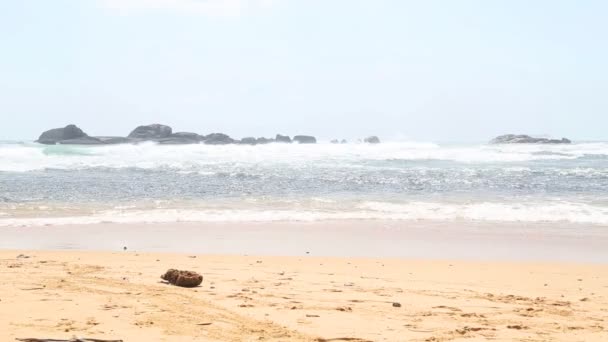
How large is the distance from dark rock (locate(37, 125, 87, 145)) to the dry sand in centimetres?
6797

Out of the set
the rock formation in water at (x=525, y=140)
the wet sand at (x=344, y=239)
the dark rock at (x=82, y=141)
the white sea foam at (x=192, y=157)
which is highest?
the rock formation in water at (x=525, y=140)

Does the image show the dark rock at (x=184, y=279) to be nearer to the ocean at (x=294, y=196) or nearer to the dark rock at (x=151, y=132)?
the ocean at (x=294, y=196)

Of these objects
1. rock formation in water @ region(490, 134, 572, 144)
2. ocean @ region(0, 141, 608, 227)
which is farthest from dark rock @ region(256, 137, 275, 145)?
ocean @ region(0, 141, 608, 227)

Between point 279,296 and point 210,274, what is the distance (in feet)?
4.94

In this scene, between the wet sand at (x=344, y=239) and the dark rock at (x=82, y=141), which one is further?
the dark rock at (x=82, y=141)

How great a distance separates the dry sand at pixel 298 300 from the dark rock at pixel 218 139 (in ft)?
226

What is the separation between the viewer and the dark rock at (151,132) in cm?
7588

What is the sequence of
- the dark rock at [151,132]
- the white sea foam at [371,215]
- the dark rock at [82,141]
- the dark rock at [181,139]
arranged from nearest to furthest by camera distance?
the white sea foam at [371,215], the dark rock at [82,141], the dark rock at [181,139], the dark rock at [151,132]

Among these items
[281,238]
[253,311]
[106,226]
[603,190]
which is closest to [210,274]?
[253,311]

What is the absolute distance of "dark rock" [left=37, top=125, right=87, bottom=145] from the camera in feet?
235

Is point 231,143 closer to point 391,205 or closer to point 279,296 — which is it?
point 391,205

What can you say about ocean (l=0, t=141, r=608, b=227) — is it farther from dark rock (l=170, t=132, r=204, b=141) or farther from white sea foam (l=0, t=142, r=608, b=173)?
dark rock (l=170, t=132, r=204, b=141)

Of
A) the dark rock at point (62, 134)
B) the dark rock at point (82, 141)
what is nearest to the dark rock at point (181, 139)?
the dark rock at point (82, 141)

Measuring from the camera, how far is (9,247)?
975 centimetres
